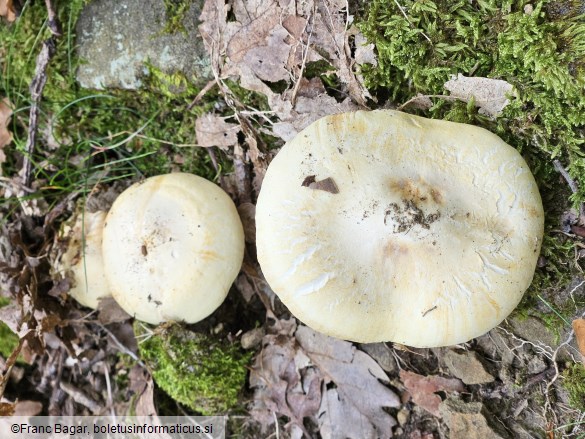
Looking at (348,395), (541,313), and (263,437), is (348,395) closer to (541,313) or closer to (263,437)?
(263,437)

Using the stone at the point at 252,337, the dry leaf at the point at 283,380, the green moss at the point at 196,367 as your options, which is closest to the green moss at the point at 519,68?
the dry leaf at the point at 283,380

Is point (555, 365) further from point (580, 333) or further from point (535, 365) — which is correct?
point (580, 333)

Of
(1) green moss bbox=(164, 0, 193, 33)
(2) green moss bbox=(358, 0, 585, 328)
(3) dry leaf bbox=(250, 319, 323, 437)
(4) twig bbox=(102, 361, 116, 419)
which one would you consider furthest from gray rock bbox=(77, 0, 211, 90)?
(4) twig bbox=(102, 361, 116, 419)

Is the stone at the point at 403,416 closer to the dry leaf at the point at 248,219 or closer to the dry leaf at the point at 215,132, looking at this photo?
the dry leaf at the point at 248,219

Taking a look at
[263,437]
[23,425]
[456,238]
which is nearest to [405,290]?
[456,238]

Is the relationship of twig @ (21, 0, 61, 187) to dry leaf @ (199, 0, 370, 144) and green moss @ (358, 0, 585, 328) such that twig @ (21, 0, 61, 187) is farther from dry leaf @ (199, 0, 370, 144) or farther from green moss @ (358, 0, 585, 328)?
green moss @ (358, 0, 585, 328)

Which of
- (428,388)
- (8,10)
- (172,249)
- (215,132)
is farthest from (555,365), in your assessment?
(8,10)
